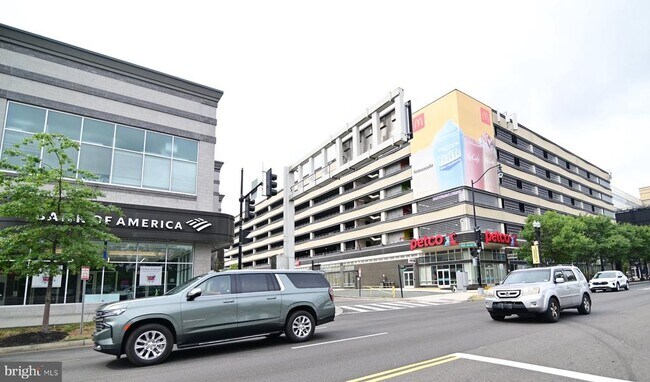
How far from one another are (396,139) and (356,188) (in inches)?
1901

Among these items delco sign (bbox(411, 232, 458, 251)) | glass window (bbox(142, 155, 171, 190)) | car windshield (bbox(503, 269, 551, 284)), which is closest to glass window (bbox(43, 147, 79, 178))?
glass window (bbox(142, 155, 171, 190))

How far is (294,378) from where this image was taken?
20.8 ft

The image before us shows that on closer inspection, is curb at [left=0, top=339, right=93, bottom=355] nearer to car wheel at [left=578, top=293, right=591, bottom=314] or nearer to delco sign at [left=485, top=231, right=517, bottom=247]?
car wheel at [left=578, top=293, right=591, bottom=314]

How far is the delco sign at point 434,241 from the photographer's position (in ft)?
147

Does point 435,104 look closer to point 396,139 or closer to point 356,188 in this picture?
point 356,188

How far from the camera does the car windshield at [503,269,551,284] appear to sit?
40.7 ft

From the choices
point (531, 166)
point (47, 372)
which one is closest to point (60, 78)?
point (47, 372)

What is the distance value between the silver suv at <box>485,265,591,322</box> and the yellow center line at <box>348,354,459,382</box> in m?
5.21

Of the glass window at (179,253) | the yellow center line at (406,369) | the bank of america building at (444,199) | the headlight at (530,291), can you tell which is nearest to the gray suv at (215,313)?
the yellow center line at (406,369)

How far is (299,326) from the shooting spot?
389 inches

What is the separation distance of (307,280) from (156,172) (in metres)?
14.7

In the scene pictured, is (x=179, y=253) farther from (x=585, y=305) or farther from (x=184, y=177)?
(x=585, y=305)

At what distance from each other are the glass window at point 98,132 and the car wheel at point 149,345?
1558 cm

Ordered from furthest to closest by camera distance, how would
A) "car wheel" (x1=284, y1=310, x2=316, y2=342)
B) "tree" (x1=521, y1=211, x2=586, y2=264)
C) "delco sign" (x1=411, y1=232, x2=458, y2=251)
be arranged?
1. "delco sign" (x1=411, y1=232, x2=458, y2=251)
2. "tree" (x1=521, y1=211, x2=586, y2=264)
3. "car wheel" (x1=284, y1=310, x2=316, y2=342)
